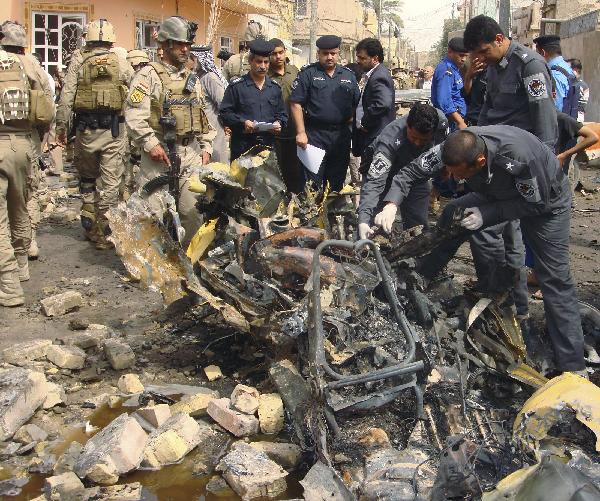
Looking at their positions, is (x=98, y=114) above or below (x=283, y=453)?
above

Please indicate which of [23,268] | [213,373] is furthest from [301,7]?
[213,373]

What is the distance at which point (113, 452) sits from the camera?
3580 millimetres

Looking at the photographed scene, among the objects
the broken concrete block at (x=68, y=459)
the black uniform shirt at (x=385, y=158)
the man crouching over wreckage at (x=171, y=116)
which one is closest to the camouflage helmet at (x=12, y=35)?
the man crouching over wreckage at (x=171, y=116)

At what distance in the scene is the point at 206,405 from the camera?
4227mm

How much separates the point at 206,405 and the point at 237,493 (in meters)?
0.80

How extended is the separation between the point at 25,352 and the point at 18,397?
0.85 meters

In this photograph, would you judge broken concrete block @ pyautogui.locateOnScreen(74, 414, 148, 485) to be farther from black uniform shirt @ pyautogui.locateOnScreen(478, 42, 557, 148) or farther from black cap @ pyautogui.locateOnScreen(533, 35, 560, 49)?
black cap @ pyautogui.locateOnScreen(533, 35, 560, 49)

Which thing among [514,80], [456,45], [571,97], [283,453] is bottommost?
[283,453]

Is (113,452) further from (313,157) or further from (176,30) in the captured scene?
(313,157)

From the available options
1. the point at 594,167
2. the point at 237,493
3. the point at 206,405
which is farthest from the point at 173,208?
the point at 594,167

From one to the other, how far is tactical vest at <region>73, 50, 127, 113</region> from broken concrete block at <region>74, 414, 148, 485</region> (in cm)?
439

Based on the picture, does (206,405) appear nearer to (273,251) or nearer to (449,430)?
(273,251)

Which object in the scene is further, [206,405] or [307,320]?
[206,405]

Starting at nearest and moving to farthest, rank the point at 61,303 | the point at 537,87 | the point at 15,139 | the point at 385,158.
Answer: the point at 537,87, the point at 385,158, the point at 61,303, the point at 15,139
